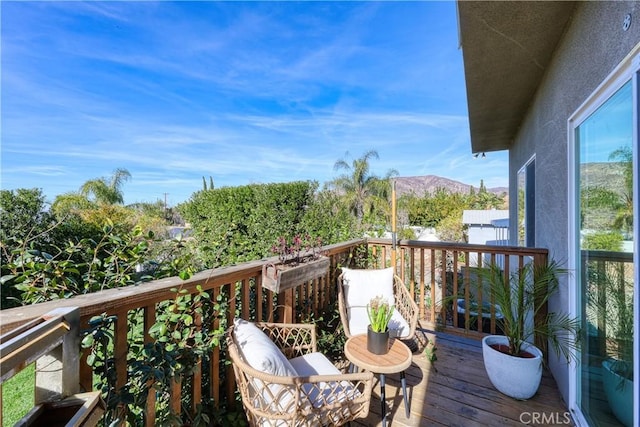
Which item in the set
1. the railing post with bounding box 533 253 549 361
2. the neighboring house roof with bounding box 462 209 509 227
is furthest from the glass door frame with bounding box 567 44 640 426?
the neighboring house roof with bounding box 462 209 509 227

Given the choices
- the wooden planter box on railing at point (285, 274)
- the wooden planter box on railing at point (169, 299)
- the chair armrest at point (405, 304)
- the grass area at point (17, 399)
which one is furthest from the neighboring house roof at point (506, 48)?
the grass area at point (17, 399)

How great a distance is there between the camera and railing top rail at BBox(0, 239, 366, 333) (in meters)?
0.89

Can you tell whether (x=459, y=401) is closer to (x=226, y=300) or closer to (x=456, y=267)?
(x=456, y=267)

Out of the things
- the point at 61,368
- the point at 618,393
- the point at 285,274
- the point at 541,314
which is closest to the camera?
the point at 61,368

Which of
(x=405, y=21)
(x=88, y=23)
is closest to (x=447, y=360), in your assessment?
(x=405, y=21)

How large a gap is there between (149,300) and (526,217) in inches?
178

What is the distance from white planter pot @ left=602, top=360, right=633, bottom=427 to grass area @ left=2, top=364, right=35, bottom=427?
3.67 meters

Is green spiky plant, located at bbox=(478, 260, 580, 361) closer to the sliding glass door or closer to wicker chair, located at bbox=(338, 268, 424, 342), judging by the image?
the sliding glass door

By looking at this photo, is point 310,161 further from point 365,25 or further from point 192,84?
point 365,25

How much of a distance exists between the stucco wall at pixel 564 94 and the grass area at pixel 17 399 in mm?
4116

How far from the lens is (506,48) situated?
7.72 ft

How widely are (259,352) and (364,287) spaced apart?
1668 millimetres

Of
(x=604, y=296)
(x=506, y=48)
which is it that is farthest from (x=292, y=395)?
(x=506, y=48)

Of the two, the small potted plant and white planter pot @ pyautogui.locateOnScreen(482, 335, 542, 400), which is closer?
the small potted plant
